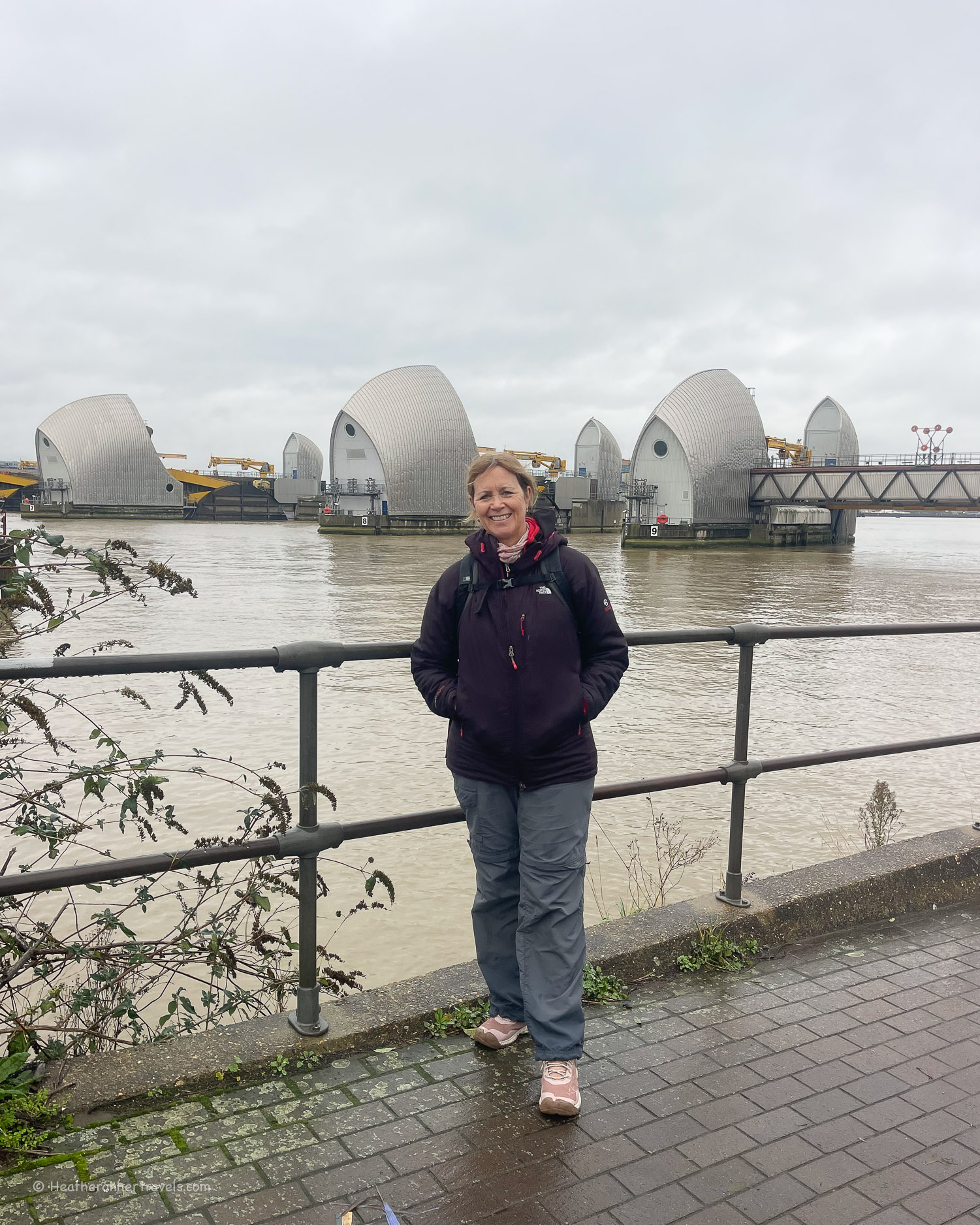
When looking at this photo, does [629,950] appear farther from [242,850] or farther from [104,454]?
[104,454]

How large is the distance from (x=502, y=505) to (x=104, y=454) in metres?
84.4

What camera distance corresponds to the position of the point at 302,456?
365 ft

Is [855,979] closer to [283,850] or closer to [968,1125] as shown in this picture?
[968,1125]

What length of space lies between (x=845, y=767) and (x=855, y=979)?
5.74m

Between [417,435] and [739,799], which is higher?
[417,435]

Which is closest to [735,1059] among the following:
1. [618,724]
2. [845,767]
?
[845,767]

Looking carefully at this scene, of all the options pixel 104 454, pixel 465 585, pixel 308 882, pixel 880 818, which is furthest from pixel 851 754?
pixel 104 454

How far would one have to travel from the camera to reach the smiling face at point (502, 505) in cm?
237

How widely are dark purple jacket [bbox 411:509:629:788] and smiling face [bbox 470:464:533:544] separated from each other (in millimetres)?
37

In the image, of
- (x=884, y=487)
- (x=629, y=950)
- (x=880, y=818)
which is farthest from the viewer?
(x=884, y=487)

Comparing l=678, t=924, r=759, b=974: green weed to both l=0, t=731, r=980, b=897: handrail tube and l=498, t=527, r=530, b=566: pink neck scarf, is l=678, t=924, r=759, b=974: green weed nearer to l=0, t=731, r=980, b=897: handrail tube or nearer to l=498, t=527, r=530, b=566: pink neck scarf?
l=0, t=731, r=980, b=897: handrail tube

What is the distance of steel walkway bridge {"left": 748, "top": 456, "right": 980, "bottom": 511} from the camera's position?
160 ft

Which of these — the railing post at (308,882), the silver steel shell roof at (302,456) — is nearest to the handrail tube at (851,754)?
the railing post at (308,882)

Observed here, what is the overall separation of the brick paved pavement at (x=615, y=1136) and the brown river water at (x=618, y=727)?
232cm
